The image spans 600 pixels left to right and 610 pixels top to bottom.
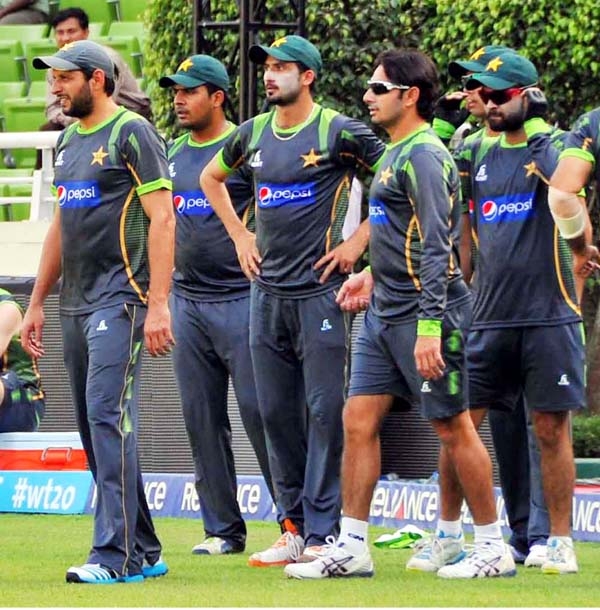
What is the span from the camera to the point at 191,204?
33.4 feet

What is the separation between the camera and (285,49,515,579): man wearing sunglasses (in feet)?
28.1

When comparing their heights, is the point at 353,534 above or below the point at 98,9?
above

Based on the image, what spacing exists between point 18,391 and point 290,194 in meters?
4.65

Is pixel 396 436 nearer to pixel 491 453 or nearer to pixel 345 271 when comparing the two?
pixel 491 453

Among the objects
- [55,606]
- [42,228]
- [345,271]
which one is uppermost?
[345,271]

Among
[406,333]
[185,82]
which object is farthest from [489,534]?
[185,82]

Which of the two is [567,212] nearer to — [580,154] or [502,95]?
[580,154]

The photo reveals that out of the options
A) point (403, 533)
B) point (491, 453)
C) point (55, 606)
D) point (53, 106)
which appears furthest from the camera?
point (53, 106)

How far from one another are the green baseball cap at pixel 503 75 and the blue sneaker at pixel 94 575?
2.64 metres

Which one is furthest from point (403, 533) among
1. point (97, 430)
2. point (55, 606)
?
point (55, 606)

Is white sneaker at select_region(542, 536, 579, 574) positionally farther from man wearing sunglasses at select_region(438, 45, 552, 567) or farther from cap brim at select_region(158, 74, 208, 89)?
cap brim at select_region(158, 74, 208, 89)

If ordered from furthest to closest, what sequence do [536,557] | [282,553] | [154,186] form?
[282,553] < [536,557] < [154,186]

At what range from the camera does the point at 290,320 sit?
927cm

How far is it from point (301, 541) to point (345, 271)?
52.1 inches
